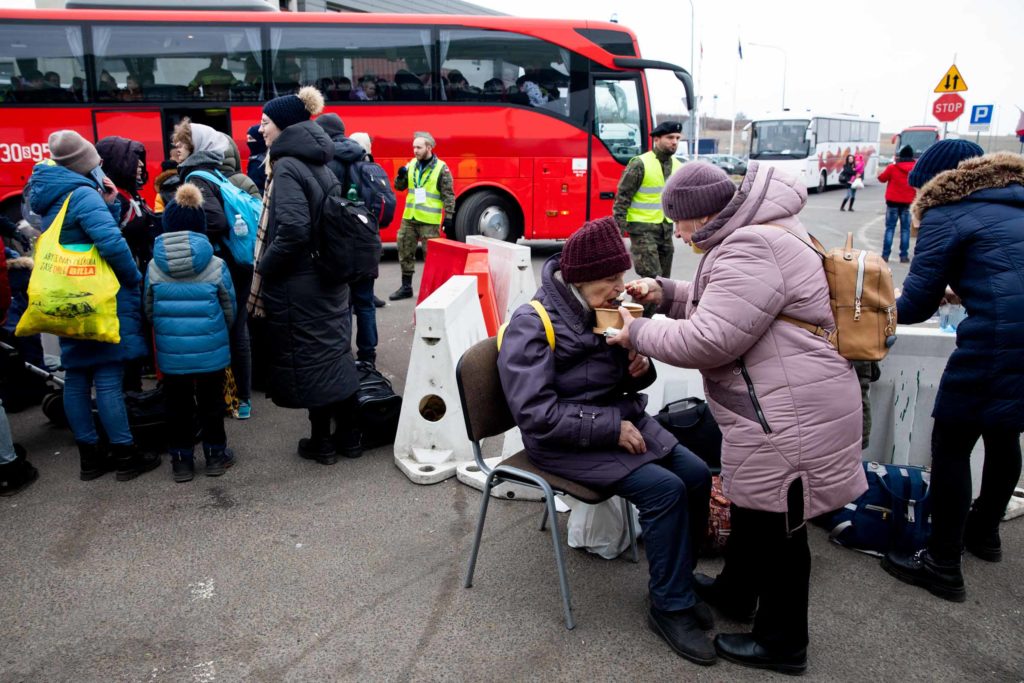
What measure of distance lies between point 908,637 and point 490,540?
5.86ft

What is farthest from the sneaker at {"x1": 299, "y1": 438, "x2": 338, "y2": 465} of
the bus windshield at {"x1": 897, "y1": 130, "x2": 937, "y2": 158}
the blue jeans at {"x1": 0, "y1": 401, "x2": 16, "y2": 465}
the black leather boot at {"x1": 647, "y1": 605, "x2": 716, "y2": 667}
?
the bus windshield at {"x1": 897, "y1": 130, "x2": 937, "y2": 158}

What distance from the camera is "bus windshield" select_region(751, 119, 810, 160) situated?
3080 centimetres

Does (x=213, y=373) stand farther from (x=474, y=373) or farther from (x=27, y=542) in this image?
(x=474, y=373)

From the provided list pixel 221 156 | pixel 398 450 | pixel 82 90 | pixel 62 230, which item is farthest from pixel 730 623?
pixel 82 90

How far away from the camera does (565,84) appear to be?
484 inches

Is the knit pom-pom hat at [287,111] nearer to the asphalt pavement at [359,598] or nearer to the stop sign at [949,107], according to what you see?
the asphalt pavement at [359,598]

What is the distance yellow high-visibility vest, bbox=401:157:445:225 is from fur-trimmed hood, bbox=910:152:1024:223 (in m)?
6.43

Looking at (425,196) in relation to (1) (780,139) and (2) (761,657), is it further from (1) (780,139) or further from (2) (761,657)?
(1) (780,139)

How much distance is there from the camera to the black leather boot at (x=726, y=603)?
3025mm

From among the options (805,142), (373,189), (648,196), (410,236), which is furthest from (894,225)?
(805,142)

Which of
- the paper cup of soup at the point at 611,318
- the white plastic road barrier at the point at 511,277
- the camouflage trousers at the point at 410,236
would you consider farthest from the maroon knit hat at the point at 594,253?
the camouflage trousers at the point at 410,236

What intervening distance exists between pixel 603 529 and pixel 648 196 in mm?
4544

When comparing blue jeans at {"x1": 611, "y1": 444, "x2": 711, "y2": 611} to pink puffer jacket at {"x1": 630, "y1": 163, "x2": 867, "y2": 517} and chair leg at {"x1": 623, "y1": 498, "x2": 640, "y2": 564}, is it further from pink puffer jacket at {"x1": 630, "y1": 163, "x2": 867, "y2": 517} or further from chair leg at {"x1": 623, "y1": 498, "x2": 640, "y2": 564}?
chair leg at {"x1": 623, "y1": 498, "x2": 640, "y2": 564}

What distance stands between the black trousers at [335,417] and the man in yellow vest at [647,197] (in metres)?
3.56
